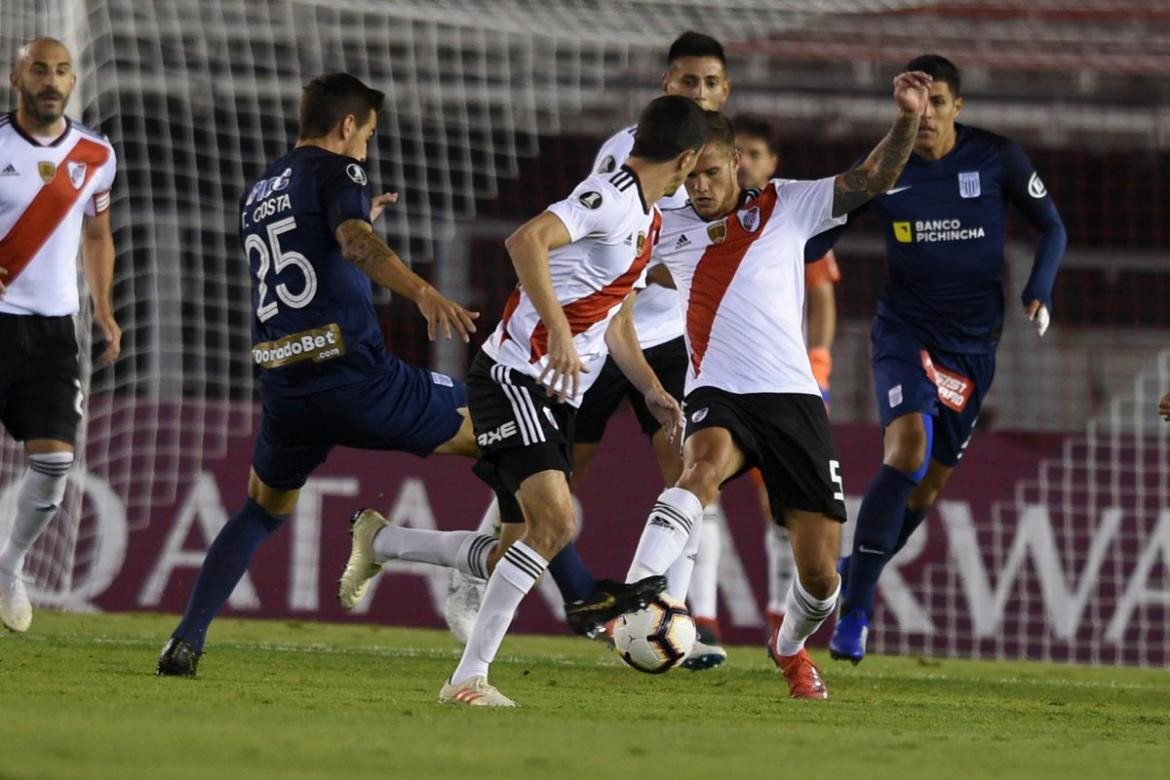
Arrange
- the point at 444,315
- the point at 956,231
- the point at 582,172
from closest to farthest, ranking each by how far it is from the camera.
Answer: the point at 444,315 < the point at 956,231 < the point at 582,172

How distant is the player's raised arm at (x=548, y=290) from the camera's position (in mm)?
5426

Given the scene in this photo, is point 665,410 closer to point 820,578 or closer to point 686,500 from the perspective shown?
point 686,500

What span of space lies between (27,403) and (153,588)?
274 centimetres

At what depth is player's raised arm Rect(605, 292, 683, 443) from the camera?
268 inches

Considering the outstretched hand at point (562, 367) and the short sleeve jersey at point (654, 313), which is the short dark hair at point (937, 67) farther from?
the outstretched hand at point (562, 367)

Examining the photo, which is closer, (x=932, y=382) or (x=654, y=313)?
(x=654, y=313)

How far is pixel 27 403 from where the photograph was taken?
8.12 meters

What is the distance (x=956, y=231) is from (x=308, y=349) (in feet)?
10.6

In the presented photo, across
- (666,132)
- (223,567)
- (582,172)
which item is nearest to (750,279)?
(666,132)

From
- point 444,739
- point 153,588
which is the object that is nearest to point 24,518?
point 153,588

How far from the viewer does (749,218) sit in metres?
6.83

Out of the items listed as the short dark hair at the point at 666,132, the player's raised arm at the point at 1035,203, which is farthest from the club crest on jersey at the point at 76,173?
the player's raised arm at the point at 1035,203

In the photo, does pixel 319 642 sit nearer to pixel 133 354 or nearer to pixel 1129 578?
pixel 133 354

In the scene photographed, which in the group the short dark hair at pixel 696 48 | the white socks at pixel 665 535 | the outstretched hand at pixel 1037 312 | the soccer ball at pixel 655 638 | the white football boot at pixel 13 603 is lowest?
the white football boot at pixel 13 603
